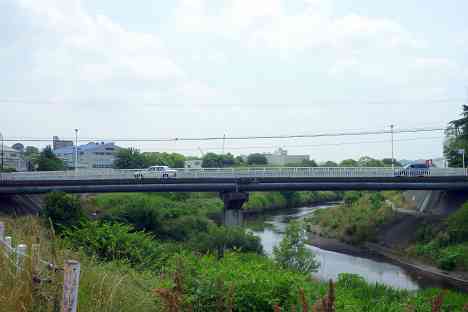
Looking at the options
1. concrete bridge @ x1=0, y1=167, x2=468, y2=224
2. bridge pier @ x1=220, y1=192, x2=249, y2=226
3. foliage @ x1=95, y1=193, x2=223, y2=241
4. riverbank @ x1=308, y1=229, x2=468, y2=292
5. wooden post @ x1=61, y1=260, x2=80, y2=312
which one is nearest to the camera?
wooden post @ x1=61, y1=260, x2=80, y2=312

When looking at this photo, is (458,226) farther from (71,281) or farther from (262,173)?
(71,281)

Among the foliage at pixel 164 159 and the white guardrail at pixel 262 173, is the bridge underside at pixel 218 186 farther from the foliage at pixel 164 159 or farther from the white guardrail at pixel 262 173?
the foliage at pixel 164 159

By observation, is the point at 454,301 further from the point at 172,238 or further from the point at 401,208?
the point at 401,208

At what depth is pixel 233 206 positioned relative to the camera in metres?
40.4

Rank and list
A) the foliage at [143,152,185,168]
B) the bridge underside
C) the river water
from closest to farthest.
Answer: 1. the river water
2. the bridge underside
3. the foliage at [143,152,185,168]

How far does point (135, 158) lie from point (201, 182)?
3404 cm

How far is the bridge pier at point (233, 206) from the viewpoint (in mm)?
39500

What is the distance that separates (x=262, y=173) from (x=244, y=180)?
1705 mm

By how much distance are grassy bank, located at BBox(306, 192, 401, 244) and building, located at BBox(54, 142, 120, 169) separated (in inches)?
2070

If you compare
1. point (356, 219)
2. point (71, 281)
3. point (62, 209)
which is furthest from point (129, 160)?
point (71, 281)

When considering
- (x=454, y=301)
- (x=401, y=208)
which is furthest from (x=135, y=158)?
(x=454, y=301)

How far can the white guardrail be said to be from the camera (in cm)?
3809

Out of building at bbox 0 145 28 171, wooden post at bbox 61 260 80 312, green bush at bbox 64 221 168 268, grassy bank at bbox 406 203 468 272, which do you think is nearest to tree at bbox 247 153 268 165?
building at bbox 0 145 28 171

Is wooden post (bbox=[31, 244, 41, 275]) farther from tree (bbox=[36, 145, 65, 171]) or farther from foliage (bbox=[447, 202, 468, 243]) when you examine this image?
tree (bbox=[36, 145, 65, 171])
